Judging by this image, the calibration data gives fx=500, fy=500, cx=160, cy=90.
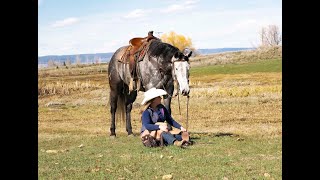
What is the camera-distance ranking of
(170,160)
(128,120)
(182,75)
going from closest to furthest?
1. (170,160)
2. (182,75)
3. (128,120)

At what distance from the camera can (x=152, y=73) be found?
1466cm

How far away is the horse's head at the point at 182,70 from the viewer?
12.9 m

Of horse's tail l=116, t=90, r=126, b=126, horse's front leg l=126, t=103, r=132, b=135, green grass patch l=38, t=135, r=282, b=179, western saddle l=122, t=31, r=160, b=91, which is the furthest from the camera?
horse's tail l=116, t=90, r=126, b=126

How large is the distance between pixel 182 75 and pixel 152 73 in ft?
6.07

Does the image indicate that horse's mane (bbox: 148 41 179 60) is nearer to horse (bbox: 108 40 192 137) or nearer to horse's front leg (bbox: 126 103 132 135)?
horse (bbox: 108 40 192 137)

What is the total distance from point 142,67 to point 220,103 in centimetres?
1571

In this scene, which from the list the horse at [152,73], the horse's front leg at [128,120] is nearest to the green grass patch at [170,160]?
the horse at [152,73]

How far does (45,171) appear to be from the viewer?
419 inches

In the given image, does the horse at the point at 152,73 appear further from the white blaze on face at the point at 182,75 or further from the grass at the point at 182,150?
the grass at the point at 182,150

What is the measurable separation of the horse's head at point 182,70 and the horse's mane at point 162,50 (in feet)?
2.15

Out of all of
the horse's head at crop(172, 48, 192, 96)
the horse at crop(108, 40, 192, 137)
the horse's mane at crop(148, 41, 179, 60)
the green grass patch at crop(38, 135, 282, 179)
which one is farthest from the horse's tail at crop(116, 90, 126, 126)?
the horse's head at crop(172, 48, 192, 96)

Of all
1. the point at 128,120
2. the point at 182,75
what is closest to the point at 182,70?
the point at 182,75

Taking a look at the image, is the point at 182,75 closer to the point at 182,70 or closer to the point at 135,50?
the point at 182,70

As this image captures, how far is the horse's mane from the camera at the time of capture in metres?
14.0
